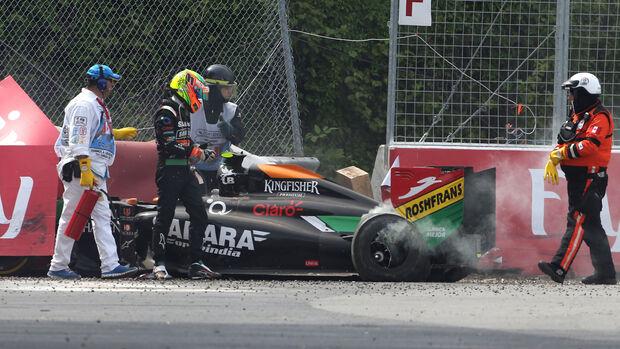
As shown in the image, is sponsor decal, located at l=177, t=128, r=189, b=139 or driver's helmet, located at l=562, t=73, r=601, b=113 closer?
sponsor decal, located at l=177, t=128, r=189, b=139

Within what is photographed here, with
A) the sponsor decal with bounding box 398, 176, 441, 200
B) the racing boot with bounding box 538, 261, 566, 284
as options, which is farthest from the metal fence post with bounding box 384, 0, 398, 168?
the racing boot with bounding box 538, 261, 566, 284

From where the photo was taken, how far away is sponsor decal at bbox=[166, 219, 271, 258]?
26.8 feet

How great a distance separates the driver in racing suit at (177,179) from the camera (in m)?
8.16

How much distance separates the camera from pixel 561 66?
991 cm

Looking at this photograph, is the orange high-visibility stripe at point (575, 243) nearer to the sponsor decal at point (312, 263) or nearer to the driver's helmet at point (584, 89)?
the driver's helmet at point (584, 89)

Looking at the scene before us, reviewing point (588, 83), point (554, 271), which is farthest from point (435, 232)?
point (588, 83)

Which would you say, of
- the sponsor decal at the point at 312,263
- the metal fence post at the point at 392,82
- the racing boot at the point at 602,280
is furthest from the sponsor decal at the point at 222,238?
the racing boot at the point at 602,280

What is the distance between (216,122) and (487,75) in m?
2.87

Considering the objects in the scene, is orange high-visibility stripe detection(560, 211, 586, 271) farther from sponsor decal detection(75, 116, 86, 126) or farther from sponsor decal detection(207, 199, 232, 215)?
sponsor decal detection(75, 116, 86, 126)

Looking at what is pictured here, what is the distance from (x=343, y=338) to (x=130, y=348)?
104 cm

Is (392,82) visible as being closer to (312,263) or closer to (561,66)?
(561,66)

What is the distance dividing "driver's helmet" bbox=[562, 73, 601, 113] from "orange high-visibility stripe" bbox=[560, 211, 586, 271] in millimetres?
930

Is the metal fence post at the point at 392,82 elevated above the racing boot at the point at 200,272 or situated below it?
above

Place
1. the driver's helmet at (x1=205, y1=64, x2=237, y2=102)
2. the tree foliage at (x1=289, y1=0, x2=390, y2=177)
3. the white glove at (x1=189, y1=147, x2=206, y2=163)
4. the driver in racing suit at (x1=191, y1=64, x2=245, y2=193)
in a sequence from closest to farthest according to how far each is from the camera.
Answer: the white glove at (x1=189, y1=147, x2=206, y2=163)
the driver in racing suit at (x1=191, y1=64, x2=245, y2=193)
the driver's helmet at (x1=205, y1=64, x2=237, y2=102)
the tree foliage at (x1=289, y1=0, x2=390, y2=177)
